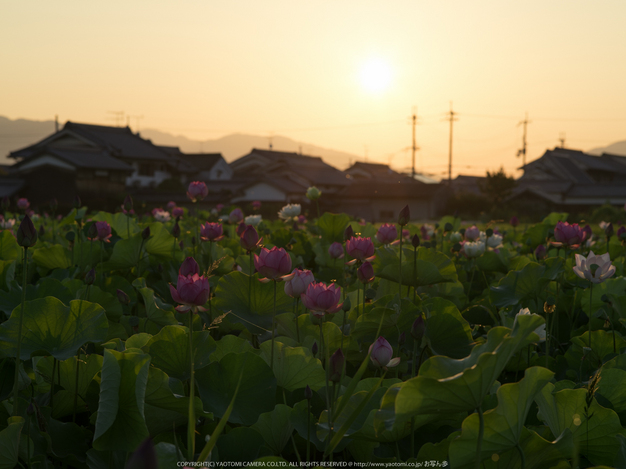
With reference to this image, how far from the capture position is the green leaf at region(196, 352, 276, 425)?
978 mm

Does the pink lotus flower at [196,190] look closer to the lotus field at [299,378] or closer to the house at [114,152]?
the lotus field at [299,378]

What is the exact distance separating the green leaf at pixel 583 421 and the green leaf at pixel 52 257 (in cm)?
190

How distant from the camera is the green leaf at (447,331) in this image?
1.28 meters

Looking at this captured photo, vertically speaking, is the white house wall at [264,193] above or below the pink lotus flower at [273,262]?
below

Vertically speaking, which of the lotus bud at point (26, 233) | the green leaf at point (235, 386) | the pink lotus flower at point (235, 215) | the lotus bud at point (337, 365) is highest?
the lotus bud at point (26, 233)

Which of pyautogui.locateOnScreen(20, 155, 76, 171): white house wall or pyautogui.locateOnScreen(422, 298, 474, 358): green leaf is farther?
pyautogui.locateOnScreen(20, 155, 76, 171): white house wall

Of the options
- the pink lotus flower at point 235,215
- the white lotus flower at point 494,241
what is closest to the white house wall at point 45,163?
the pink lotus flower at point 235,215

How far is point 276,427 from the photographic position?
902mm

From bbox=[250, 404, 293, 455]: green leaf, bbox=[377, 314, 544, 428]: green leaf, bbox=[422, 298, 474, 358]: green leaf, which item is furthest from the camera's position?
bbox=[422, 298, 474, 358]: green leaf

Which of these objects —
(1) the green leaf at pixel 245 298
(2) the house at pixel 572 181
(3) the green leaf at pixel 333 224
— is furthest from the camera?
(2) the house at pixel 572 181

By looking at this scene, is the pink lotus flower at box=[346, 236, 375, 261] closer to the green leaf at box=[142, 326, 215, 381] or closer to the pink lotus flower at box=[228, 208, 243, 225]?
the green leaf at box=[142, 326, 215, 381]

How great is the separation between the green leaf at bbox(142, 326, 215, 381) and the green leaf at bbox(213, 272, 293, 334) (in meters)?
0.45

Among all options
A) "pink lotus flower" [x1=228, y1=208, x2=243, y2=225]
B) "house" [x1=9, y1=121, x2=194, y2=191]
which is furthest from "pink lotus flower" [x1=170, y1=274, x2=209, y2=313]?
"house" [x1=9, y1=121, x2=194, y2=191]

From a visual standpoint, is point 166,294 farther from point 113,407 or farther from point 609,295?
point 609,295
